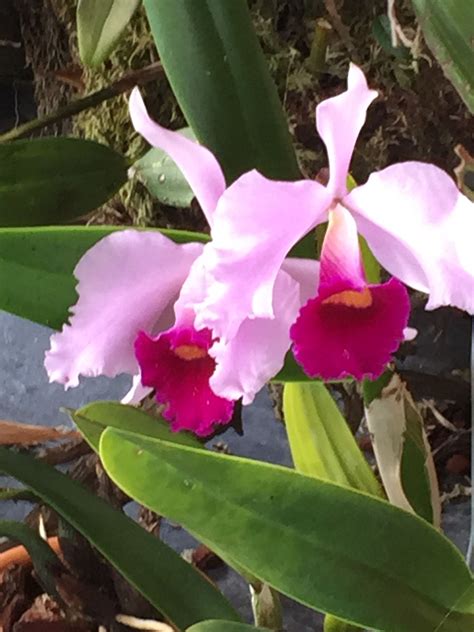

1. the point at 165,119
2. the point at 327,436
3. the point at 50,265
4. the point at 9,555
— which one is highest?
the point at 50,265

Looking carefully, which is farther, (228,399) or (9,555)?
(9,555)

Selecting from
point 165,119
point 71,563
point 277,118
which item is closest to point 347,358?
point 277,118

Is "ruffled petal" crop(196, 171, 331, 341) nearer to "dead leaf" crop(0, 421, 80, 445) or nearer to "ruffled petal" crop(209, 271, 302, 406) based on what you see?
"ruffled petal" crop(209, 271, 302, 406)

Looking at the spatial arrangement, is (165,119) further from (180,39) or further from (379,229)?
(379,229)

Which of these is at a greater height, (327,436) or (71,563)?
(327,436)

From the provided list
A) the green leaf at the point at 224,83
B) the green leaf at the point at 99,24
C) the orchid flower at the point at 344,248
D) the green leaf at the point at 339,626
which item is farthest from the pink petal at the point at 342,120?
the green leaf at the point at 99,24

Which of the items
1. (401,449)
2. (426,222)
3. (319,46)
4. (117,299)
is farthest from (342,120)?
(319,46)

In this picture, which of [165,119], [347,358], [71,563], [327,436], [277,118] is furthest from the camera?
[165,119]
